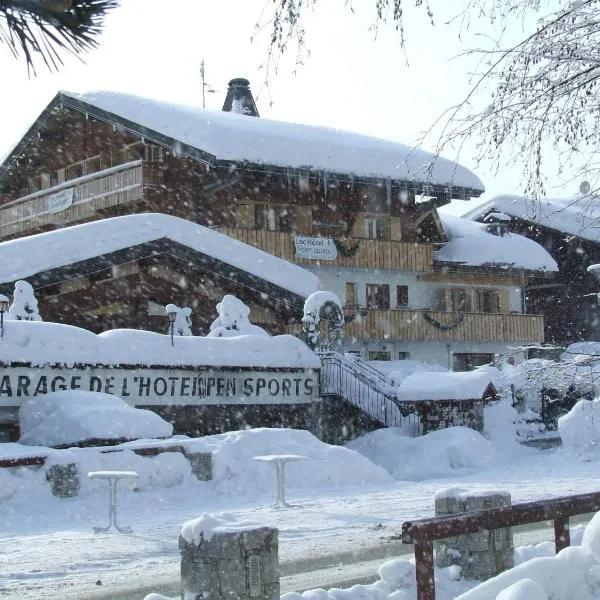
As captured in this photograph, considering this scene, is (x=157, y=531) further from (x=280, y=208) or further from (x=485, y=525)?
(x=280, y=208)

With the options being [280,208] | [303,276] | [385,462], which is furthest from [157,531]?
[280,208]

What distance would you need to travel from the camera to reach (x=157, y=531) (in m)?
11.3

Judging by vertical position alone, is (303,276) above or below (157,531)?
above

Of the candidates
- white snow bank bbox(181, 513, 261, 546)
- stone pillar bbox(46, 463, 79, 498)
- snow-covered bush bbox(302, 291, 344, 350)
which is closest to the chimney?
snow-covered bush bbox(302, 291, 344, 350)

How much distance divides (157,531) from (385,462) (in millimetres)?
11074

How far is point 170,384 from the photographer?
20625 mm

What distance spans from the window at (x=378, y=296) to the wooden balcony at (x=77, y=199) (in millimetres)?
8260

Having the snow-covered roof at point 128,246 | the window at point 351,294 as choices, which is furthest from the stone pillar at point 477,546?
the window at point 351,294

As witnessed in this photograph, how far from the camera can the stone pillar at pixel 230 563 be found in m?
6.23

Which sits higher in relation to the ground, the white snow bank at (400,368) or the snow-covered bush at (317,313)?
the snow-covered bush at (317,313)

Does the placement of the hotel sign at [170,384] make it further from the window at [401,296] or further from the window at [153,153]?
the window at [401,296]

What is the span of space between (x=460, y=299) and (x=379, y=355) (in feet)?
16.6

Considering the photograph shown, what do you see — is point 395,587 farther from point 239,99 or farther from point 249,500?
point 239,99

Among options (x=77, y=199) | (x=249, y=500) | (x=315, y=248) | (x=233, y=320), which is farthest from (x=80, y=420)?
(x=77, y=199)
